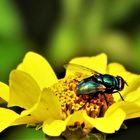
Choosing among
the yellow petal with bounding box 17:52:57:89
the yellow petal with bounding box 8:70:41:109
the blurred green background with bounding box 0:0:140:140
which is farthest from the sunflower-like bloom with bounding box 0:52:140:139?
the blurred green background with bounding box 0:0:140:140

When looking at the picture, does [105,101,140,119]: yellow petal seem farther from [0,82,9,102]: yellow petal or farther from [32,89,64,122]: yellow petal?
[0,82,9,102]: yellow petal

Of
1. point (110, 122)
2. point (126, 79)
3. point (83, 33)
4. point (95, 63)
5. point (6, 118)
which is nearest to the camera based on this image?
point (110, 122)

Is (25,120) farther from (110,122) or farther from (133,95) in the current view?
(133,95)

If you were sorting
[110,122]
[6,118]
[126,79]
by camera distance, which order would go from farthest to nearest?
[126,79] → [6,118] → [110,122]

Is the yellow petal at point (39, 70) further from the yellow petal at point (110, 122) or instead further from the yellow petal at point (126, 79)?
the yellow petal at point (110, 122)

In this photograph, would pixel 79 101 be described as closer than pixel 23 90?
No

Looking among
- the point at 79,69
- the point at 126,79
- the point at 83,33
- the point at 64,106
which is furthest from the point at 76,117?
the point at 83,33

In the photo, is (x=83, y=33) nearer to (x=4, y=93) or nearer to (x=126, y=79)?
(x=126, y=79)

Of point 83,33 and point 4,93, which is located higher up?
point 4,93
